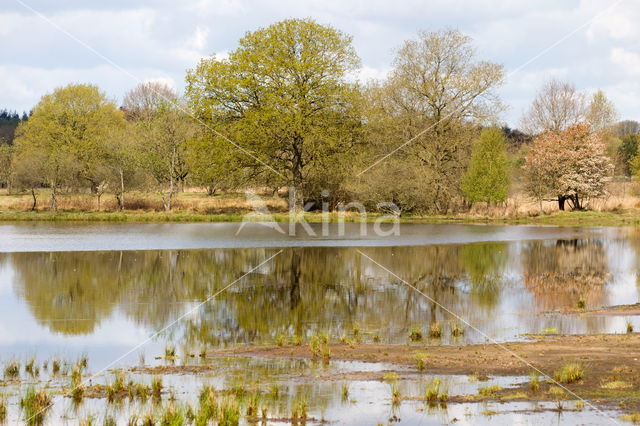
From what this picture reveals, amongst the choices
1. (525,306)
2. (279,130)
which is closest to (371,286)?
(525,306)

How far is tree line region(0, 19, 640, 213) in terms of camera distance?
200 feet

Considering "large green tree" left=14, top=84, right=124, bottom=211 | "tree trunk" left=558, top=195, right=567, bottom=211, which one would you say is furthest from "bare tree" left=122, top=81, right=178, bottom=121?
"tree trunk" left=558, top=195, right=567, bottom=211

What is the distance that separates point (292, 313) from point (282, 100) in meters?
40.4

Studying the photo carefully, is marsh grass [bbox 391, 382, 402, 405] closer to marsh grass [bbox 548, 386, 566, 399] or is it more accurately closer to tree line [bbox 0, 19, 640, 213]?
marsh grass [bbox 548, 386, 566, 399]

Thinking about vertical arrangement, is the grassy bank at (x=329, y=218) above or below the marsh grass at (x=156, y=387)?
above

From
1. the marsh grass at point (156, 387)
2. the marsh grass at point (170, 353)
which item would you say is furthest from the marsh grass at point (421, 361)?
the marsh grass at point (170, 353)

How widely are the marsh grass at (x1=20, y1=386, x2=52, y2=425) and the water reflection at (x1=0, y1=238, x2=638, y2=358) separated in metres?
4.95

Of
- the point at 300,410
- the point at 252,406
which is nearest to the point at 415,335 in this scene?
the point at 300,410

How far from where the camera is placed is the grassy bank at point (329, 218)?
62.8m

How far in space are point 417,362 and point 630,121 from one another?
7209 inches

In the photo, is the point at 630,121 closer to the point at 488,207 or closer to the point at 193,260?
the point at 488,207

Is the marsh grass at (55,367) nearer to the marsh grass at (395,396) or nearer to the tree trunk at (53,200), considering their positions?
the marsh grass at (395,396)

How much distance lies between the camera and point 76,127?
8694cm

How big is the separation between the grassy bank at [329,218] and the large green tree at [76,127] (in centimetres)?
989
